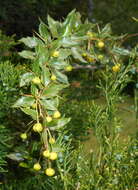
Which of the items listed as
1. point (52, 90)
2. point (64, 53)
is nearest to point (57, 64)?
point (64, 53)

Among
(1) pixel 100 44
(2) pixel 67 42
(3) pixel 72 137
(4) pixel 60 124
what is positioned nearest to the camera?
(4) pixel 60 124

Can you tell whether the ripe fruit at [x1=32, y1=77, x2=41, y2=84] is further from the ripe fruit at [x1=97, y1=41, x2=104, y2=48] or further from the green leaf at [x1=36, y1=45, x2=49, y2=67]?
the ripe fruit at [x1=97, y1=41, x2=104, y2=48]

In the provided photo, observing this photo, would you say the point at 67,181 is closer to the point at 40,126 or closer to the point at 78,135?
the point at 40,126

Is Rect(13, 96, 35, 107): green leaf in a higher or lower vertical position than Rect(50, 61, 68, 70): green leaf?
lower

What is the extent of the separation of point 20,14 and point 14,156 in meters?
2.78

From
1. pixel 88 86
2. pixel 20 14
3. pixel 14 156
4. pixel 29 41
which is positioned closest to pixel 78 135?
pixel 14 156

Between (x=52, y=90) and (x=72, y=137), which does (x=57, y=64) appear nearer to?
(x=52, y=90)

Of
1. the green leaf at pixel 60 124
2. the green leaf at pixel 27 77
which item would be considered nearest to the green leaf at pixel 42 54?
the green leaf at pixel 27 77

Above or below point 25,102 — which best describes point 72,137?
below

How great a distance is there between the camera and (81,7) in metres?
5.62

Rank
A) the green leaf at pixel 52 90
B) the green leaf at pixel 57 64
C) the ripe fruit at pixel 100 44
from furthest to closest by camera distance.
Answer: the ripe fruit at pixel 100 44 < the green leaf at pixel 57 64 < the green leaf at pixel 52 90

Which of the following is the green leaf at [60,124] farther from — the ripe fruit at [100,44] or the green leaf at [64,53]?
the ripe fruit at [100,44]

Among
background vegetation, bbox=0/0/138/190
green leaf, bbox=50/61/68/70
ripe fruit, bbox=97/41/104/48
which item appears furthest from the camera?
ripe fruit, bbox=97/41/104/48

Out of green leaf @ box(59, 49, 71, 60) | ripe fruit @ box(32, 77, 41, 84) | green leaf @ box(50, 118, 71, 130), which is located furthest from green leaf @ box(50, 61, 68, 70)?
green leaf @ box(50, 118, 71, 130)
